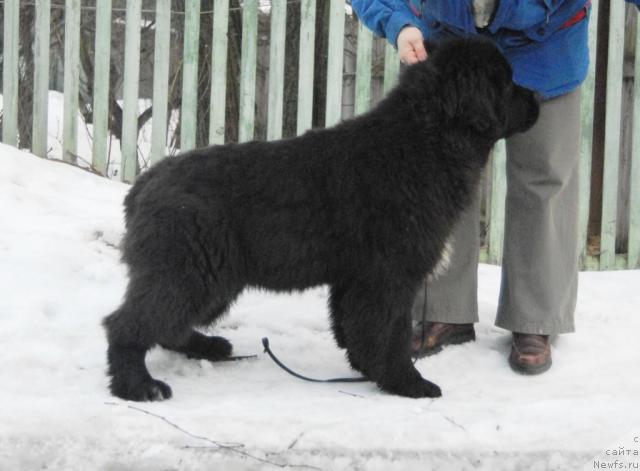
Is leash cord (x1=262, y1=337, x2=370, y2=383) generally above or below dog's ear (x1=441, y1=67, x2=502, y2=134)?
below

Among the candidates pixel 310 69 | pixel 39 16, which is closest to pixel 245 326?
pixel 310 69

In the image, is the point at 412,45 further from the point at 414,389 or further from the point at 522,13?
the point at 414,389

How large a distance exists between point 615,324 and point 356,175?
69.2 inches

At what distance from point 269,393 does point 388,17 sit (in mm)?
1600

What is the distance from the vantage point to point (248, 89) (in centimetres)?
564

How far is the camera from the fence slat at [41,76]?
18.7 feet

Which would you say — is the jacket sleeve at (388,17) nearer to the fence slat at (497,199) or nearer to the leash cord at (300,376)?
the leash cord at (300,376)

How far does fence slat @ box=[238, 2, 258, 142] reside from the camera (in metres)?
5.62

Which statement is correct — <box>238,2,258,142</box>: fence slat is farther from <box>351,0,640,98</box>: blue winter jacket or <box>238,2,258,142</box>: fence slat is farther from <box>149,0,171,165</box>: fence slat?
<box>351,0,640,98</box>: blue winter jacket

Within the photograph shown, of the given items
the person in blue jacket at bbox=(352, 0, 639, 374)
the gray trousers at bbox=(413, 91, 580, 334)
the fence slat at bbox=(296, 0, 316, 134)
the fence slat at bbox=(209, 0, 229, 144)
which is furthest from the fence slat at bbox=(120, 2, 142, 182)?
the gray trousers at bbox=(413, 91, 580, 334)

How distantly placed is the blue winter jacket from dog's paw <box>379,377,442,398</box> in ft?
4.17

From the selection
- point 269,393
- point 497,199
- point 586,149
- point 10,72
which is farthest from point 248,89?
point 269,393

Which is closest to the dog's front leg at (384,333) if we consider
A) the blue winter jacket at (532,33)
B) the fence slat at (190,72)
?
the blue winter jacket at (532,33)

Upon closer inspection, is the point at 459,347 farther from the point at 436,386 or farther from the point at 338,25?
the point at 338,25
